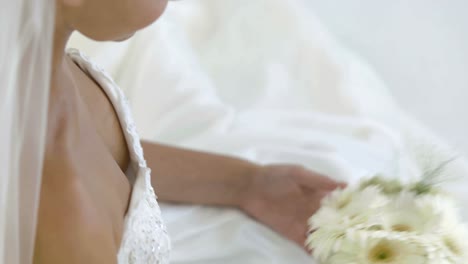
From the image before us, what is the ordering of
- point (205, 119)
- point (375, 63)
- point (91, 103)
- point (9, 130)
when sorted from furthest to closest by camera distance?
1. point (375, 63)
2. point (205, 119)
3. point (91, 103)
4. point (9, 130)

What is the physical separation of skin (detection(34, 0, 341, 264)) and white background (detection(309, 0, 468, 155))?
47 centimetres

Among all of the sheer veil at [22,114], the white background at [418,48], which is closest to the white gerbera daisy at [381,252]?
the sheer veil at [22,114]

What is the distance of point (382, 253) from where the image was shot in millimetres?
778

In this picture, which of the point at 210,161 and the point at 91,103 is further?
the point at 210,161

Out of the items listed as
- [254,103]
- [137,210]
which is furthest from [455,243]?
[254,103]

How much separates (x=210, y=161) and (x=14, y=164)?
0.58 metres

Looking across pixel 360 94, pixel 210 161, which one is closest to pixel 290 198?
→ pixel 210 161

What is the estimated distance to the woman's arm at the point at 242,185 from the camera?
1.15m

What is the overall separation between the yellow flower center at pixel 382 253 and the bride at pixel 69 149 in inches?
9.2

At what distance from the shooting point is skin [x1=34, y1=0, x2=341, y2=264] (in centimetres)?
67

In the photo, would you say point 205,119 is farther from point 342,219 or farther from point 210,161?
point 342,219

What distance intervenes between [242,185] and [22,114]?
590 millimetres

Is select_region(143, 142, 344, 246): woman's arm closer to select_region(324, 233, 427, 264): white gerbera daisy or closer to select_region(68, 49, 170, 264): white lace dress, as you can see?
select_region(68, 49, 170, 264): white lace dress

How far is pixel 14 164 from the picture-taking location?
627mm
